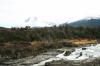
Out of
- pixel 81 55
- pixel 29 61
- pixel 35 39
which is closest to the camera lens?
pixel 29 61

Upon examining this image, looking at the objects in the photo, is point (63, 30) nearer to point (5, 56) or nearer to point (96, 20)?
point (5, 56)

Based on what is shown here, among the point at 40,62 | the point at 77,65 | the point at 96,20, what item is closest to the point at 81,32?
the point at 40,62

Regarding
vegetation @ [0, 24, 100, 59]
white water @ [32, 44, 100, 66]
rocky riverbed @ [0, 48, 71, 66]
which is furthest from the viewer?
vegetation @ [0, 24, 100, 59]

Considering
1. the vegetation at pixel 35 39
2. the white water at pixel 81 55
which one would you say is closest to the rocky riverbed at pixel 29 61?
→ the white water at pixel 81 55

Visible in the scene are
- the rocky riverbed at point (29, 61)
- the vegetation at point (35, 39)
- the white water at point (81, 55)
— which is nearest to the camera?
the rocky riverbed at point (29, 61)

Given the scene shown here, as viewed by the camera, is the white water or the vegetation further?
the vegetation

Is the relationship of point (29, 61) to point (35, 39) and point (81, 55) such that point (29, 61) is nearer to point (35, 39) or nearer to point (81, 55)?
point (81, 55)

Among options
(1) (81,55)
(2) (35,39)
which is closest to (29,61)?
(1) (81,55)

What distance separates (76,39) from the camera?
65.9 metres

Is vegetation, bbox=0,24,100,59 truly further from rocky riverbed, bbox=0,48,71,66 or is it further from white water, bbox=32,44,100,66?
white water, bbox=32,44,100,66

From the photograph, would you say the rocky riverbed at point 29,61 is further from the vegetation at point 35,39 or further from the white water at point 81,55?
the vegetation at point 35,39

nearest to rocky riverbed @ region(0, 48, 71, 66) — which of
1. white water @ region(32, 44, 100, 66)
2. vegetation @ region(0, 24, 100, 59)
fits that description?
white water @ region(32, 44, 100, 66)

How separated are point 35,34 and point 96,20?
194ft

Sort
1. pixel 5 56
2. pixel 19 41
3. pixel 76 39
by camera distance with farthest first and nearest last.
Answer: pixel 76 39, pixel 19 41, pixel 5 56
